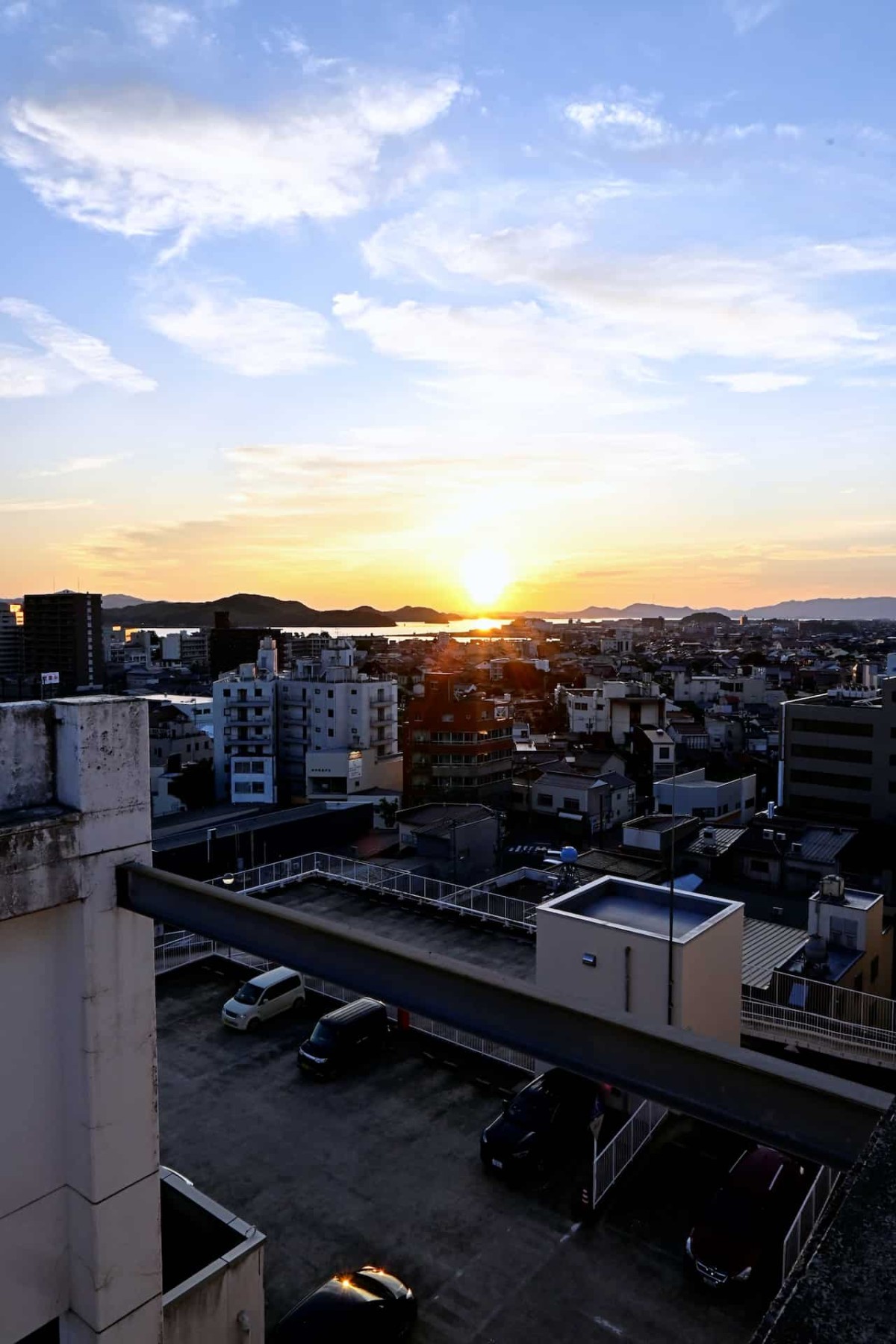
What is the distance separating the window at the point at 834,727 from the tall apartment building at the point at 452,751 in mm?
10012

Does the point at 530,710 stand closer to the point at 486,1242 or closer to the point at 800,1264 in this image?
the point at 486,1242

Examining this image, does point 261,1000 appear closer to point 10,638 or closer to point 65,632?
point 65,632

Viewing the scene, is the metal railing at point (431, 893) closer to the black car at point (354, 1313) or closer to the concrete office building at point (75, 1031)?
the black car at point (354, 1313)

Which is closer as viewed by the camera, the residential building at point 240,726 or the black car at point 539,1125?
the black car at point 539,1125

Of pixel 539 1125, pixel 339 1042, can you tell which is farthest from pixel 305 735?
pixel 539 1125

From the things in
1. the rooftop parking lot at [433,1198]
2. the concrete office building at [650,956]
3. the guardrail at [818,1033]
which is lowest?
the guardrail at [818,1033]

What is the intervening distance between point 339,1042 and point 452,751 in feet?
66.0

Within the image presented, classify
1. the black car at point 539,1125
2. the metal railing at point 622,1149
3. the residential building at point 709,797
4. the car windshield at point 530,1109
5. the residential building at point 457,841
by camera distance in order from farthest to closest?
the residential building at point 709,797 < the residential building at point 457,841 < the car windshield at point 530,1109 < the black car at point 539,1125 < the metal railing at point 622,1149

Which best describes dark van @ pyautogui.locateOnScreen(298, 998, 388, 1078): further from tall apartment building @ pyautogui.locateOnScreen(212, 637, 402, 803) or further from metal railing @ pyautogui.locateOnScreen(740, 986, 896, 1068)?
tall apartment building @ pyautogui.locateOnScreen(212, 637, 402, 803)

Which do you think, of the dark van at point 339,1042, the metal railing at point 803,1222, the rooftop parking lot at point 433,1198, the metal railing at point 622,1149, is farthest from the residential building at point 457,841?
the metal railing at point 803,1222

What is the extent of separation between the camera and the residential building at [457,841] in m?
21.7

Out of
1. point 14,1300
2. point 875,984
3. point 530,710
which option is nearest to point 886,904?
point 875,984

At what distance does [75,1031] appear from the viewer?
2496mm

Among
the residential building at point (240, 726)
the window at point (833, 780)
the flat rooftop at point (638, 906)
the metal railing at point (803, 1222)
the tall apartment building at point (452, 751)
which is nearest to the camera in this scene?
the metal railing at point (803, 1222)
